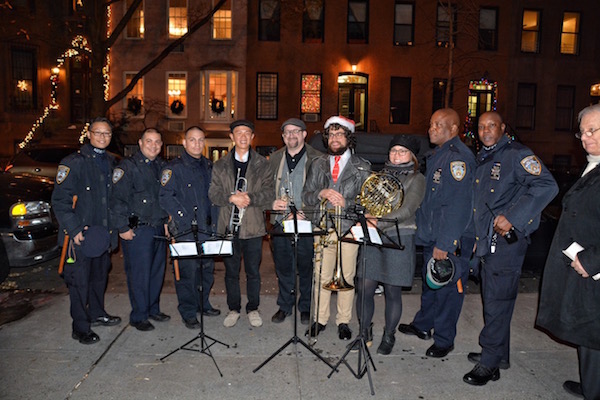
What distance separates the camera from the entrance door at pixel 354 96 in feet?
72.1

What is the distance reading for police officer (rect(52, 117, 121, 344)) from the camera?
4.92m

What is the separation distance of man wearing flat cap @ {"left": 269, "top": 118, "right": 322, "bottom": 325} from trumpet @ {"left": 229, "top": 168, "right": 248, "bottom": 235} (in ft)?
1.23

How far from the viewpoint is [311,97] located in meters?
21.8

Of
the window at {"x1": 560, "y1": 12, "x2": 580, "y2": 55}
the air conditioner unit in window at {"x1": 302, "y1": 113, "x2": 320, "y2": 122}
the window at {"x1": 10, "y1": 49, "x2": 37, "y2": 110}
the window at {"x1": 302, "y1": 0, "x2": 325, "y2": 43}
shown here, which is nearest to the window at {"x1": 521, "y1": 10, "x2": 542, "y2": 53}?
the window at {"x1": 560, "y1": 12, "x2": 580, "y2": 55}

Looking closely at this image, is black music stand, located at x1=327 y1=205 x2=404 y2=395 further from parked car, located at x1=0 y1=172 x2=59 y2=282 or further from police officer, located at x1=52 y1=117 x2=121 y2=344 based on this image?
parked car, located at x1=0 y1=172 x2=59 y2=282

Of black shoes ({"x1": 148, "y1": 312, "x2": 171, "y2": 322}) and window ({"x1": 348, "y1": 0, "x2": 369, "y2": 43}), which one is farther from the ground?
window ({"x1": 348, "y1": 0, "x2": 369, "y2": 43})

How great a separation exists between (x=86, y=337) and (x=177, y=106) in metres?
17.6

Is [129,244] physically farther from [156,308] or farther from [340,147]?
[340,147]

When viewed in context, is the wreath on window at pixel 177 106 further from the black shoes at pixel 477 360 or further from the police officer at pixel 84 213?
the black shoes at pixel 477 360

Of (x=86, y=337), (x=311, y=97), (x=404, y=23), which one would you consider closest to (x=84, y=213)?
(x=86, y=337)

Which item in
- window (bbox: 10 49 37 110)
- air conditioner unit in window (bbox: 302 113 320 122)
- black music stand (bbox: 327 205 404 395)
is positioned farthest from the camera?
air conditioner unit in window (bbox: 302 113 320 122)

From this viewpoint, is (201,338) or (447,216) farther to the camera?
(201,338)

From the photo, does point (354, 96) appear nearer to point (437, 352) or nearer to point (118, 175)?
point (118, 175)

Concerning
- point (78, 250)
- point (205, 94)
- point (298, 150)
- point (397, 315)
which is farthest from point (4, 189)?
point (205, 94)
